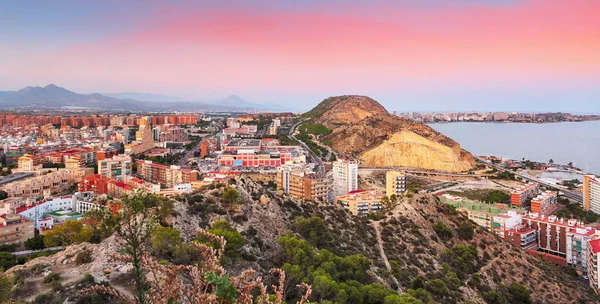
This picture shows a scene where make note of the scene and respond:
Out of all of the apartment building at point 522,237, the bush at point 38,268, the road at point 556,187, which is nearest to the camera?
the bush at point 38,268

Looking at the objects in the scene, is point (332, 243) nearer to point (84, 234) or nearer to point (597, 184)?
point (84, 234)

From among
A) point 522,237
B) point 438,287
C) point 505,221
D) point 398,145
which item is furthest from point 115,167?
point 398,145

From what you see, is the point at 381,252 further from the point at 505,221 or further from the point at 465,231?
the point at 505,221

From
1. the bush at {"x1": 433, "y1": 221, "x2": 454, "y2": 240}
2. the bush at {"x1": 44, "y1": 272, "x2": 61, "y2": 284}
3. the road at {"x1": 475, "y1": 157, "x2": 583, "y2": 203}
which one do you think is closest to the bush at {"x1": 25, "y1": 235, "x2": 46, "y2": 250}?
the bush at {"x1": 44, "y1": 272, "x2": 61, "y2": 284}

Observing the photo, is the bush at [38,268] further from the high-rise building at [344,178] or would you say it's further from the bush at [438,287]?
the high-rise building at [344,178]

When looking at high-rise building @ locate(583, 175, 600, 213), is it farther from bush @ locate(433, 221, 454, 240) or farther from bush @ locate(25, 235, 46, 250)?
bush @ locate(25, 235, 46, 250)

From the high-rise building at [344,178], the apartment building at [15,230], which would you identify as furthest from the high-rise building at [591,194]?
the apartment building at [15,230]
